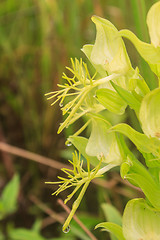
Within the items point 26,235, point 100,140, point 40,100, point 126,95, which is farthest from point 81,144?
point 40,100

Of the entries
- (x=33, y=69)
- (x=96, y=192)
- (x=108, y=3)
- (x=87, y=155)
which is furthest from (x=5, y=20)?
(x=87, y=155)

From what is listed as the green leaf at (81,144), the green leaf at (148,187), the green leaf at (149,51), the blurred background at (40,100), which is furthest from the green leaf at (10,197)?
the green leaf at (149,51)

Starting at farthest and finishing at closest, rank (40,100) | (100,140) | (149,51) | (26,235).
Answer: (40,100)
(26,235)
(100,140)
(149,51)

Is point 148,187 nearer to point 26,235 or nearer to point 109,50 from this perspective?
point 109,50

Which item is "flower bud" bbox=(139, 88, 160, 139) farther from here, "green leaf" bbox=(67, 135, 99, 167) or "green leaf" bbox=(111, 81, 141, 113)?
"green leaf" bbox=(67, 135, 99, 167)

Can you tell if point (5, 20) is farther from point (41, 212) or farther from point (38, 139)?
point (41, 212)

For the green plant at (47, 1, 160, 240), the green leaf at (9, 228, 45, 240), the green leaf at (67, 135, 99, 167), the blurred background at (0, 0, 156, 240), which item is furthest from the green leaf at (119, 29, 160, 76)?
the blurred background at (0, 0, 156, 240)

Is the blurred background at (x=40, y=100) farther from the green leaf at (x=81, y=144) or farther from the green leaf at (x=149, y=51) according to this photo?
the green leaf at (x=149, y=51)
